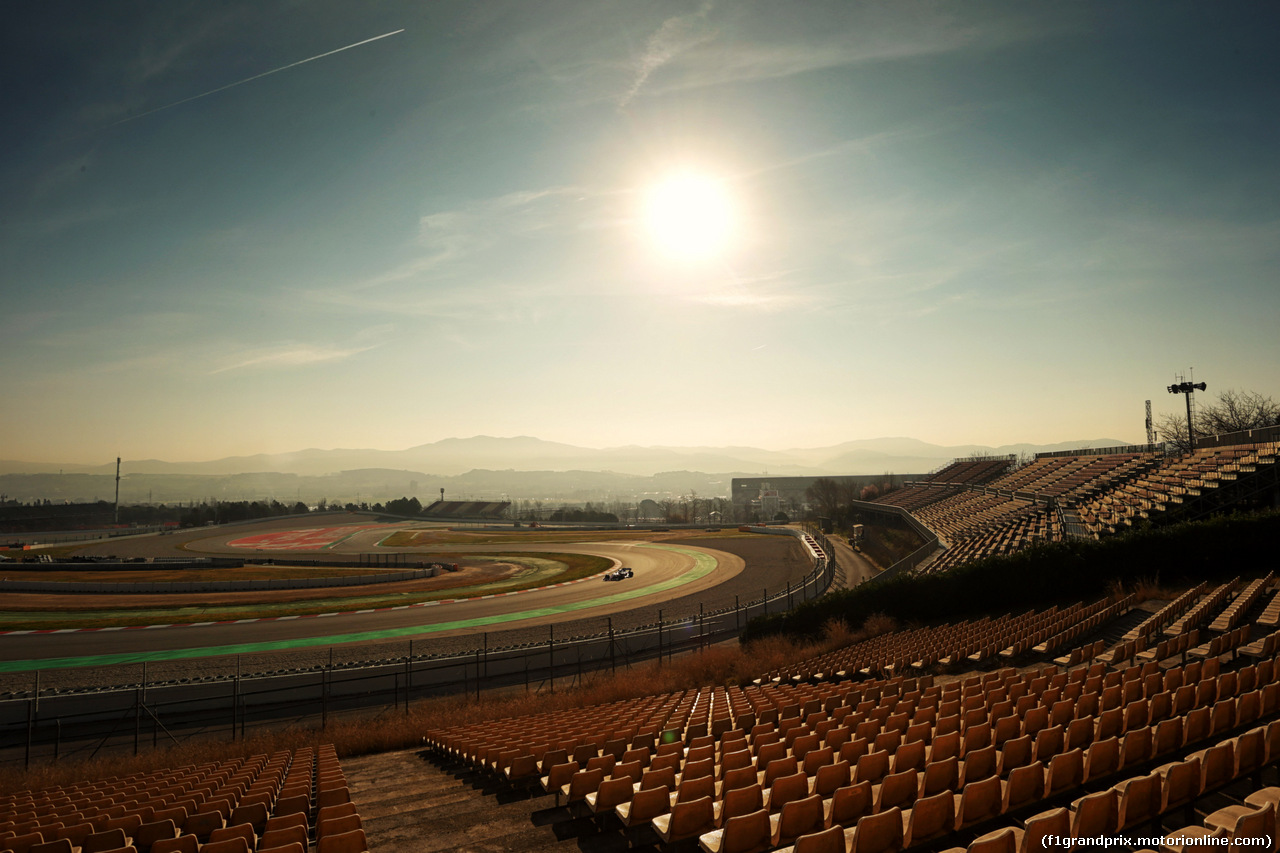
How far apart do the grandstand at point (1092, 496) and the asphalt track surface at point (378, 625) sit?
17.1 meters

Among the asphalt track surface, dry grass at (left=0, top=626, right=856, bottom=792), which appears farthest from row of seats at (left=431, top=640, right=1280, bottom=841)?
the asphalt track surface

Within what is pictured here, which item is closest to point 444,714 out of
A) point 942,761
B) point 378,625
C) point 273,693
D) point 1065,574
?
point 273,693

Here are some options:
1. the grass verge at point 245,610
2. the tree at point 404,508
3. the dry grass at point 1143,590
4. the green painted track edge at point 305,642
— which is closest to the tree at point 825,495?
the grass verge at point 245,610

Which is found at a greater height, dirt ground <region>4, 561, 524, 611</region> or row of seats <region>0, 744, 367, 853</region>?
row of seats <region>0, 744, 367, 853</region>

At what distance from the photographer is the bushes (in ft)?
Result: 83.7

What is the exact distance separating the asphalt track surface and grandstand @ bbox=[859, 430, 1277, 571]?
17051 millimetres

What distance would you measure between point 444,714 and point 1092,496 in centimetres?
4227

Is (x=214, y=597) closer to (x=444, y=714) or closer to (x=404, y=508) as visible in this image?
(x=444, y=714)

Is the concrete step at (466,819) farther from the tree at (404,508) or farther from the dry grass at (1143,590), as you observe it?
the tree at (404,508)

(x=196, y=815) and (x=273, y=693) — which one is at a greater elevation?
(x=196, y=815)

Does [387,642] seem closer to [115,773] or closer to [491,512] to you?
[115,773]

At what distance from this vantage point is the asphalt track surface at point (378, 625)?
90.4ft

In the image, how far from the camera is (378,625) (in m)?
33.0

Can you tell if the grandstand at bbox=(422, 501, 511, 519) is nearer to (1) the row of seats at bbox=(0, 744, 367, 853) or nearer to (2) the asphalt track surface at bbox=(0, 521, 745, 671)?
(2) the asphalt track surface at bbox=(0, 521, 745, 671)
